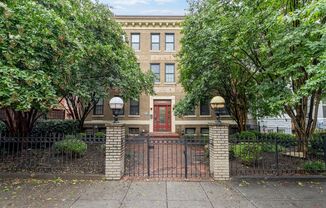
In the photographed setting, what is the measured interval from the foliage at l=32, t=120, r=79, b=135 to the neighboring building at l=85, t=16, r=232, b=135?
4.33 meters

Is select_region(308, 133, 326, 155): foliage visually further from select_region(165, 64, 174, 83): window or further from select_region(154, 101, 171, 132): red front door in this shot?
select_region(165, 64, 174, 83): window

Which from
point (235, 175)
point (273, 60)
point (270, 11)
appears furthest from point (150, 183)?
point (270, 11)

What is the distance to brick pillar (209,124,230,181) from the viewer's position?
6.37m

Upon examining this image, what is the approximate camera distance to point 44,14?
5.79 metres

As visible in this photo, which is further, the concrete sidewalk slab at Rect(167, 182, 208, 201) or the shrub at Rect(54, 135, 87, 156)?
the shrub at Rect(54, 135, 87, 156)

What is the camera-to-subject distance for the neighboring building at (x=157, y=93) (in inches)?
757

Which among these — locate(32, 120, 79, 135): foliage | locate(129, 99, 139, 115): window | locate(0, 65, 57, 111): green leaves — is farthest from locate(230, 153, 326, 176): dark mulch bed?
locate(129, 99, 139, 115): window

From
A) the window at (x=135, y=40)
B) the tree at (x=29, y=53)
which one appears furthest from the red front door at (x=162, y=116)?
the tree at (x=29, y=53)

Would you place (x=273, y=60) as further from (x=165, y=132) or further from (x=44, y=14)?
(x=165, y=132)

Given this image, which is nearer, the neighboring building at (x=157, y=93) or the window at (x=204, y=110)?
the neighboring building at (x=157, y=93)

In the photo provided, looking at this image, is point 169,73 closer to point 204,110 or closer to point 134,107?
point 134,107

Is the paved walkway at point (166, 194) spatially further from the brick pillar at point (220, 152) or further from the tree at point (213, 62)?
the tree at point (213, 62)

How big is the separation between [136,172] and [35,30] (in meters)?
5.01

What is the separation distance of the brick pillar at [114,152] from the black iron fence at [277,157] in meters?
3.41
